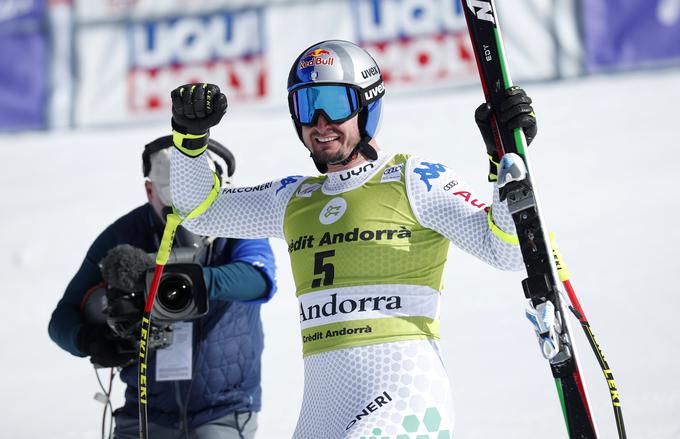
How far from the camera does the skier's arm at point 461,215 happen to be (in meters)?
3.73

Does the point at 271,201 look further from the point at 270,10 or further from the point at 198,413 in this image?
the point at 270,10

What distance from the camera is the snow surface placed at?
22.6 ft

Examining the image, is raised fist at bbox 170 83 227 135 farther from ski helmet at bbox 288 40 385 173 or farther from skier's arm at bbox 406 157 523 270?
skier's arm at bbox 406 157 523 270

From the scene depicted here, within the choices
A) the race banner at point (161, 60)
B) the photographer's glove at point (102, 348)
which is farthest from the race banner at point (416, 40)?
the photographer's glove at point (102, 348)

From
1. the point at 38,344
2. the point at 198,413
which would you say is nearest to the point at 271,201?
the point at 198,413

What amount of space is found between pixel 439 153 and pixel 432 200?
23.8 ft

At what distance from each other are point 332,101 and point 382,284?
74 centimetres

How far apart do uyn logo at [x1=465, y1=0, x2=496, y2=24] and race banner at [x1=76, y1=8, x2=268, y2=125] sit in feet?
28.7

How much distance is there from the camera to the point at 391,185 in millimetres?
4117

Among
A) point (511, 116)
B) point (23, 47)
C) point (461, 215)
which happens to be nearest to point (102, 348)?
point (461, 215)

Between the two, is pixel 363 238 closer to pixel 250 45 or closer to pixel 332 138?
pixel 332 138

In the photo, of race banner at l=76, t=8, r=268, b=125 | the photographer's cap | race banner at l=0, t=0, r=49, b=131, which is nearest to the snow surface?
race banner at l=76, t=8, r=268, b=125

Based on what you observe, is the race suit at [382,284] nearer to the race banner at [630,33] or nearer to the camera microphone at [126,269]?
the camera microphone at [126,269]

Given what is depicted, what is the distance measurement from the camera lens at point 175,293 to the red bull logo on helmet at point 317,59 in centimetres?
108
